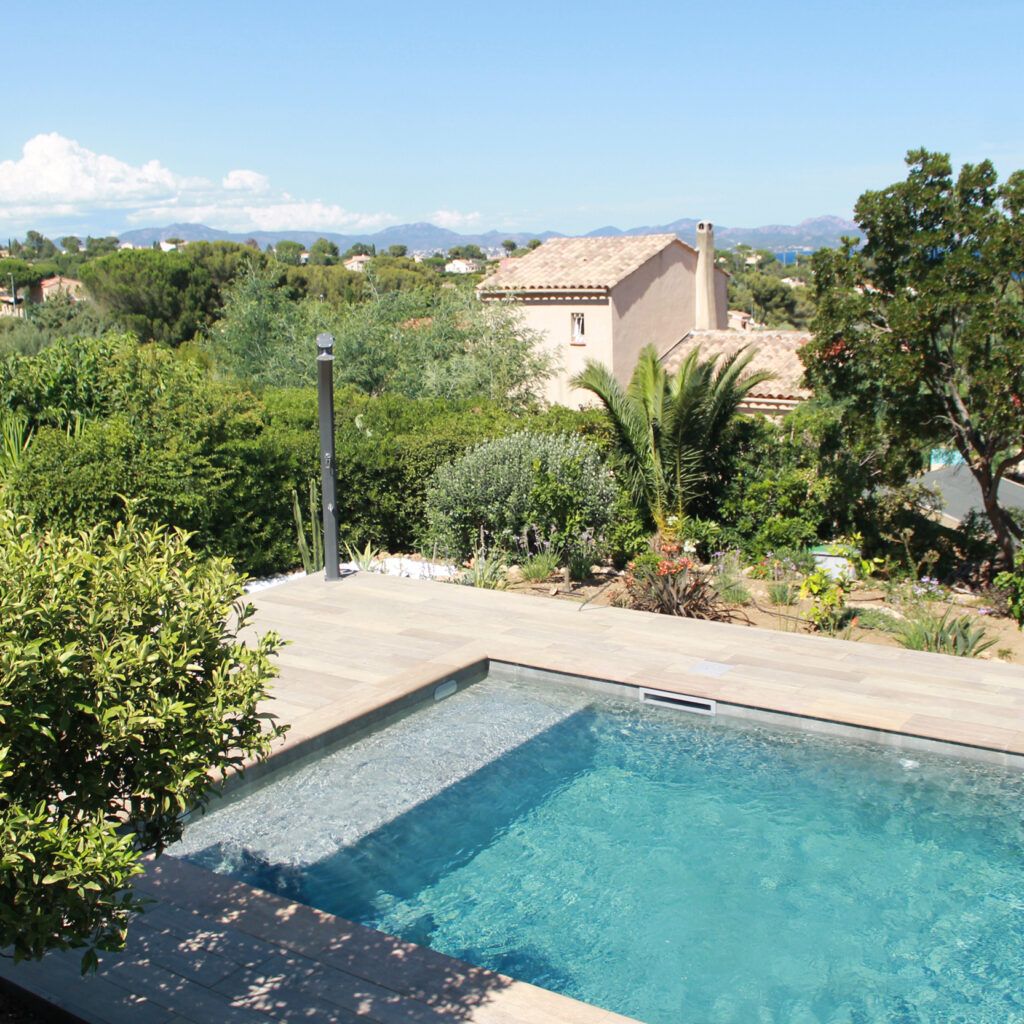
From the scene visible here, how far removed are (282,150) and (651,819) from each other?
5168 cm

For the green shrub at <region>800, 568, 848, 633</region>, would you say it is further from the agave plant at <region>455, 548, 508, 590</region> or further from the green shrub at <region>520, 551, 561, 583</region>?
the agave plant at <region>455, 548, 508, 590</region>

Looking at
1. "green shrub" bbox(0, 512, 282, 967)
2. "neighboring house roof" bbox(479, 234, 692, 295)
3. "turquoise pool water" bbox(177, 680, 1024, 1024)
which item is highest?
"neighboring house roof" bbox(479, 234, 692, 295)

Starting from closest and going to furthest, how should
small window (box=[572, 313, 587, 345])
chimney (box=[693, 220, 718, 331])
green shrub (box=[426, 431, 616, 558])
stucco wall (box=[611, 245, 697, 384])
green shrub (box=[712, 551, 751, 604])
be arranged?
green shrub (box=[712, 551, 751, 604])
green shrub (box=[426, 431, 616, 558])
small window (box=[572, 313, 587, 345])
stucco wall (box=[611, 245, 697, 384])
chimney (box=[693, 220, 718, 331])

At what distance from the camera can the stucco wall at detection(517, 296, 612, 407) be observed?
101 ft

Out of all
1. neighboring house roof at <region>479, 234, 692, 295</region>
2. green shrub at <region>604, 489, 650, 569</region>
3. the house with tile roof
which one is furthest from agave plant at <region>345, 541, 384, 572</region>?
neighboring house roof at <region>479, 234, 692, 295</region>

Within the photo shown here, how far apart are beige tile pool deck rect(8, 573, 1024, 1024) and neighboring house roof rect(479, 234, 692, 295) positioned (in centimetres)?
2072

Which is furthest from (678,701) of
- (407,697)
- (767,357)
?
(767,357)

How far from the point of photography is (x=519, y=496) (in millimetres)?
11836

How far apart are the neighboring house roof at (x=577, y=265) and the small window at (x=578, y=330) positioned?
2.88ft

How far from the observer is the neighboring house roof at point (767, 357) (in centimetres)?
2623

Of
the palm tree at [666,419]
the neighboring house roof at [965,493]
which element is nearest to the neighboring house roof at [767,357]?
the neighboring house roof at [965,493]

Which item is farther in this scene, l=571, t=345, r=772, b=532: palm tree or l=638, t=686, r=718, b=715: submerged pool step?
l=571, t=345, r=772, b=532: palm tree

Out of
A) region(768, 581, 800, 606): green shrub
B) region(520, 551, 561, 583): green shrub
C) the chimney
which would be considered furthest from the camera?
the chimney

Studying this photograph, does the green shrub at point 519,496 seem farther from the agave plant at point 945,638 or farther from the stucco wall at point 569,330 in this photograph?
the stucco wall at point 569,330
